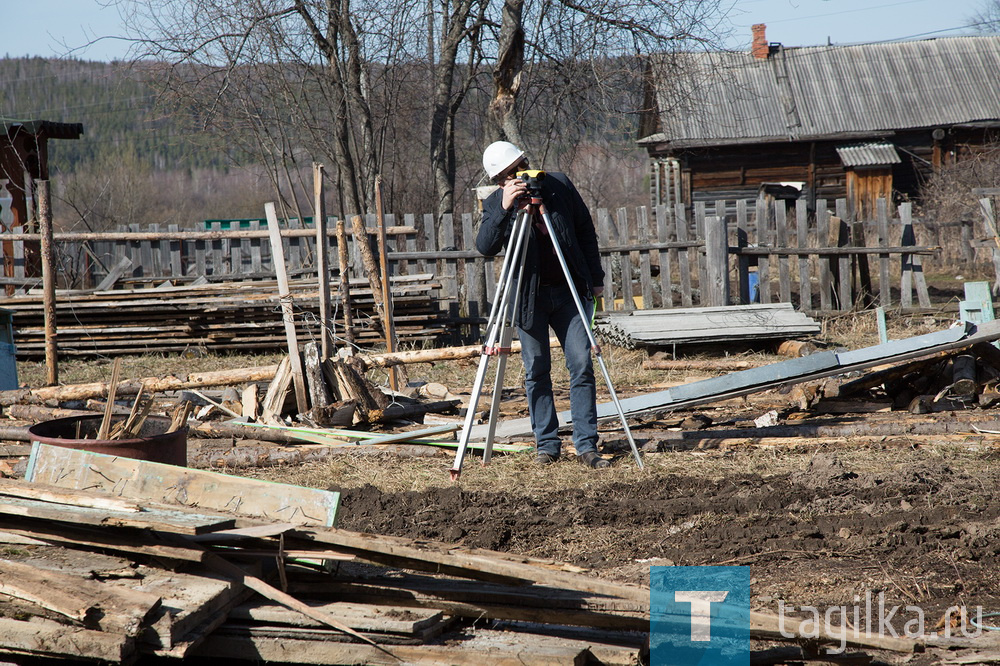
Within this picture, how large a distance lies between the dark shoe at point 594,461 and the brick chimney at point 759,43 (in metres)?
25.6

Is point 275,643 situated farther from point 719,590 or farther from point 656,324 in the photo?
point 656,324

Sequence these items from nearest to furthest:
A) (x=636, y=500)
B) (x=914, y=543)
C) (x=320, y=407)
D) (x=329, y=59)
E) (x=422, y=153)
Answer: (x=914, y=543)
(x=636, y=500)
(x=320, y=407)
(x=329, y=59)
(x=422, y=153)

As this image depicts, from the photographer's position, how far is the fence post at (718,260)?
11883mm

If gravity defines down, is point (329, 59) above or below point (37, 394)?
above

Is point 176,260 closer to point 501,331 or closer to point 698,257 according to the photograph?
point 698,257

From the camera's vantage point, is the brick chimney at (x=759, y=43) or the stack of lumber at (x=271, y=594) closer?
the stack of lumber at (x=271, y=594)

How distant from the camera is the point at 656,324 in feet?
32.9

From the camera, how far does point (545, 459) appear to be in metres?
5.72

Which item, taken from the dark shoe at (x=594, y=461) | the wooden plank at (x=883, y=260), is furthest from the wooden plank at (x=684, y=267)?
the dark shoe at (x=594, y=461)

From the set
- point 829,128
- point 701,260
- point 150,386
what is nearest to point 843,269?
point 701,260

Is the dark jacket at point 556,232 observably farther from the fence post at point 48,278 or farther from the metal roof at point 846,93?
the metal roof at point 846,93

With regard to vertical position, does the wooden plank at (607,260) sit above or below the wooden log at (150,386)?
above

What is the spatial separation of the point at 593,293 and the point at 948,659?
3245mm

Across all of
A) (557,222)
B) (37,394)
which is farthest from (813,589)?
(37,394)
